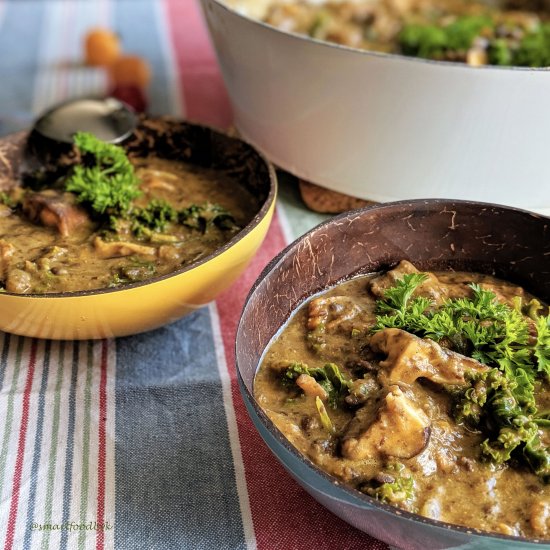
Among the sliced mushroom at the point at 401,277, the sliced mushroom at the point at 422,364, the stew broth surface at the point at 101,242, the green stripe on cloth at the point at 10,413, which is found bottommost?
the green stripe on cloth at the point at 10,413

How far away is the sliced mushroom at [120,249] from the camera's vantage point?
66.5 inches

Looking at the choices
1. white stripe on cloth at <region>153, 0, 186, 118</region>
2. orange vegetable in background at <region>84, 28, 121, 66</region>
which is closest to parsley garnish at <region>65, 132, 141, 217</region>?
white stripe on cloth at <region>153, 0, 186, 118</region>

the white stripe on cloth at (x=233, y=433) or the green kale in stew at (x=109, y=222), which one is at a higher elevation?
the green kale in stew at (x=109, y=222)

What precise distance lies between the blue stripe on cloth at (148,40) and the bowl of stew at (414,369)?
58.4 inches

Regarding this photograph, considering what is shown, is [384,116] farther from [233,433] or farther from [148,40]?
[148,40]

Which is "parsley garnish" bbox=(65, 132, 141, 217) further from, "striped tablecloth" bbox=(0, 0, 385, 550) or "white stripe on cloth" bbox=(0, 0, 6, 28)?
"white stripe on cloth" bbox=(0, 0, 6, 28)

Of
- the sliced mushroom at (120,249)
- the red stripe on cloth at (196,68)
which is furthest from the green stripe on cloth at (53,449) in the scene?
the red stripe on cloth at (196,68)

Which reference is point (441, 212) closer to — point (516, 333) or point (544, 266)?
point (544, 266)

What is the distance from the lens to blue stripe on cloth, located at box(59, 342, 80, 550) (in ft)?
4.45

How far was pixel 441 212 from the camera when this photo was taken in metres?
1.68

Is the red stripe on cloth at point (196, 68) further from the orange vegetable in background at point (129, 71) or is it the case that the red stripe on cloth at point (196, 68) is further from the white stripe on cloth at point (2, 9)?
the white stripe on cloth at point (2, 9)

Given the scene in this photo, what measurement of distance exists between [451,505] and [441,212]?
2.38 feet

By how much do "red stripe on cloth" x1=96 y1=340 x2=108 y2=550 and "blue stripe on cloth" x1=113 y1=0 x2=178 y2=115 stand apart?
4.69ft

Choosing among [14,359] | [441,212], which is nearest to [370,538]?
[441,212]
